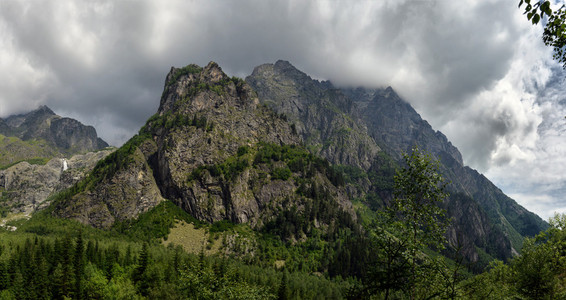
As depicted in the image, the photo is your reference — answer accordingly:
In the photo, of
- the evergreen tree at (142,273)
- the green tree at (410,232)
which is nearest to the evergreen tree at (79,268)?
the evergreen tree at (142,273)

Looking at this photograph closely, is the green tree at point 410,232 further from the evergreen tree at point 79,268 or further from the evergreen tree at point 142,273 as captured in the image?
the evergreen tree at point 142,273

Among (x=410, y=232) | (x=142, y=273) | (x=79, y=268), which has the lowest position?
(x=142, y=273)

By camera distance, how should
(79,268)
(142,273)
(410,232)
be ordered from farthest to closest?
(142,273), (79,268), (410,232)

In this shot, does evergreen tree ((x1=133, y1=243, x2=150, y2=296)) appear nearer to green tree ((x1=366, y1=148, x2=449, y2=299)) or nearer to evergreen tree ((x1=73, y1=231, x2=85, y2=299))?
evergreen tree ((x1=73, y1=231, x2=85, y2=299))

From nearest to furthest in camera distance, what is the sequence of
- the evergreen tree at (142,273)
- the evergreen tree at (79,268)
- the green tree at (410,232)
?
the green tree at (410,232) → the evergreen tree at (79,268) → the evergreen tree at (142,273)

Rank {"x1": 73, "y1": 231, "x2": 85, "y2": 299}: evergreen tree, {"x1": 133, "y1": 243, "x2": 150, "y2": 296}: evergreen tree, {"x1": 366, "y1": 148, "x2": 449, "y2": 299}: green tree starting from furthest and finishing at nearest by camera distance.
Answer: {"x1": 133, "y1": 243, "x2": 150, "y2": 296}: evergreen tree < {"x1": 73, "y1": 231, "x2": 85, "y2": 299}: evergreen tree < {"x1": 366, "y1": 148, "x2": 449, "y2": 299}: green tree

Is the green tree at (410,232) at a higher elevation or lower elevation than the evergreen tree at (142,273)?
higher

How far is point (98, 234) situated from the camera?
199000 mm

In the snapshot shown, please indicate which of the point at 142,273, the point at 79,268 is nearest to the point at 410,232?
the point at 142,273

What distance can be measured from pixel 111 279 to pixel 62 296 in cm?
2268

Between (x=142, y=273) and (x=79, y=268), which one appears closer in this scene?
(x=79, y=268)

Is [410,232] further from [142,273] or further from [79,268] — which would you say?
[79,268]

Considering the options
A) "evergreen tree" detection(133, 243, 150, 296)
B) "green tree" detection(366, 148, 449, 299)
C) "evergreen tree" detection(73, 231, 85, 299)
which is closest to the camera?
"green tree" detection(366, 148, 449, 299)

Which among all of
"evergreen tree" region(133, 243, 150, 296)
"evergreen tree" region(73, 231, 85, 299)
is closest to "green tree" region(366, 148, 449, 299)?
"evergreen tree" region(73, 231, 85, 299)
